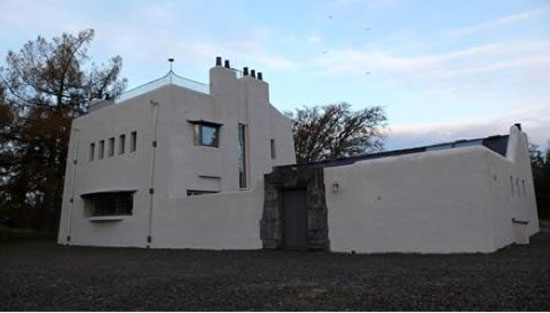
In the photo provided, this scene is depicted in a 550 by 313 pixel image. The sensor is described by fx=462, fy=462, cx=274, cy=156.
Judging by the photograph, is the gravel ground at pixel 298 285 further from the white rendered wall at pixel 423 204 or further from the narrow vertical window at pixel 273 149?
the narrow vertical window at pixel 273 149

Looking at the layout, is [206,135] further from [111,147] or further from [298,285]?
[298,285]

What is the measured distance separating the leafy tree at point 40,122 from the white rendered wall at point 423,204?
18.7 meters

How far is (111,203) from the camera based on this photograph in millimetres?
19812

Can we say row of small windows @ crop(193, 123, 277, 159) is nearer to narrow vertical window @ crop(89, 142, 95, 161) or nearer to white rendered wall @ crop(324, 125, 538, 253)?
narrow vertical window @ crop(89, 142, 95, 161)

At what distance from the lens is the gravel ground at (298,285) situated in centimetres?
512

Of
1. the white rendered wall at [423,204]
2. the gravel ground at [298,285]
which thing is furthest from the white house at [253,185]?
the gravel ground at [298,285]

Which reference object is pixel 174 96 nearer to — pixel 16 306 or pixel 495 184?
pixel 495 184

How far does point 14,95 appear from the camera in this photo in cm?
2650

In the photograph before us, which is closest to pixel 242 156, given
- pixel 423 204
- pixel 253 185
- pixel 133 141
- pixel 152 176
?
pixel 253 185

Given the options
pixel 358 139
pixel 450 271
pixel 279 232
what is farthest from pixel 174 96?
pixel 358 139

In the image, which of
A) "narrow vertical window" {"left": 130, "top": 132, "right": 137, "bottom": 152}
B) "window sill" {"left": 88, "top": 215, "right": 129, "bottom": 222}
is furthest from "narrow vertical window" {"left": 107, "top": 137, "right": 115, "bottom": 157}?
"window sill" {"left": 88, "top": 215, "right": 129, "bottom": 222}

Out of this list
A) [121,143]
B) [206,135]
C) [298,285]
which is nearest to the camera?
[298,285]

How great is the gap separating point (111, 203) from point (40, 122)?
7.91 metres

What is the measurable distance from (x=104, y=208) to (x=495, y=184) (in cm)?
1568
